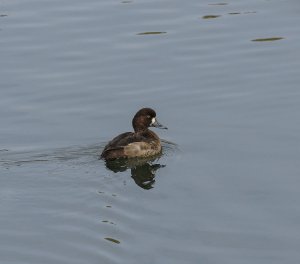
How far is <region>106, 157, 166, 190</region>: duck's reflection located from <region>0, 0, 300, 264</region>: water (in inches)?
1.7

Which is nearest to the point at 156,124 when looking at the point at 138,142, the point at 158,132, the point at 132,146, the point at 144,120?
the point at 144,120

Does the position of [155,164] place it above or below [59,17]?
below

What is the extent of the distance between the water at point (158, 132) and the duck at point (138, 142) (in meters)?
0.17

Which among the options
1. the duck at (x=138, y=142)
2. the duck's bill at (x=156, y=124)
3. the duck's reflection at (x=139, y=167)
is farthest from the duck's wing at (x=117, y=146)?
the duck's bill at (x=156, y=124)

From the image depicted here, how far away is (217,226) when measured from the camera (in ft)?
38.2

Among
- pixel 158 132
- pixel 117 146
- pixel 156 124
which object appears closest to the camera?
pixel 117 146

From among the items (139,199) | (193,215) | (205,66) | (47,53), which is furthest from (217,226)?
(47,53)

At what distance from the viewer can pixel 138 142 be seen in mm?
14938

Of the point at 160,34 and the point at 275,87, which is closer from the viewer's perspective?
the point at 275,87

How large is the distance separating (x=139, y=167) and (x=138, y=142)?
46 centimetres

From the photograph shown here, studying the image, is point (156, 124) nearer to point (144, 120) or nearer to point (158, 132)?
point (144, 120)

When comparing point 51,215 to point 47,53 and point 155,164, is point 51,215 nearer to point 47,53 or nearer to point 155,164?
Answer: point 155,164

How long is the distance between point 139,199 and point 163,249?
5.55 ft

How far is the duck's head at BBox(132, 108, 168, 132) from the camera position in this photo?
50.4 ft
